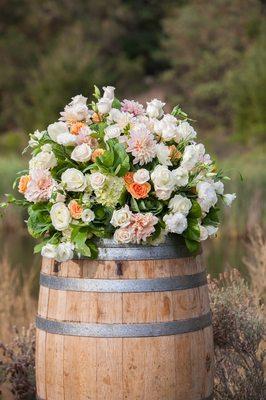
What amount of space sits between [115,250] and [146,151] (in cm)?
42

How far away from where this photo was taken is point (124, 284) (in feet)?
13.0

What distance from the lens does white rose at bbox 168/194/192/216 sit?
13.0ft

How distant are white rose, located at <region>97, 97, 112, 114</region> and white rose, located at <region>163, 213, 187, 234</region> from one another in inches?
22.9

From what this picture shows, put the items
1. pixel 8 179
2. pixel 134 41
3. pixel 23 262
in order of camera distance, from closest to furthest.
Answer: pixel 23 262 < pixel 8 179 < pixel 134 41

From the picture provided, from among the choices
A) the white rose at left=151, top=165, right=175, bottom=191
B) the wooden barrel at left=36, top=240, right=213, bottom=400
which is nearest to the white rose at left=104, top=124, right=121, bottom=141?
the white rose at left=151, top=165, right=175, bottom=191

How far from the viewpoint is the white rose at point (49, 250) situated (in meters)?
3.98

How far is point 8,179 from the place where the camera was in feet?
56.3

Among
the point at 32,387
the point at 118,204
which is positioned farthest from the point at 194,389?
the point at 32,387

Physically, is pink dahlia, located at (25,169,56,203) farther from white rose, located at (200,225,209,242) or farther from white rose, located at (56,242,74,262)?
white rose, located at (200,225,209,242)

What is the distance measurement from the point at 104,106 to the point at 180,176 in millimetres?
490

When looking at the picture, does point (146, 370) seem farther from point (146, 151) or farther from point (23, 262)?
point (23, 262)

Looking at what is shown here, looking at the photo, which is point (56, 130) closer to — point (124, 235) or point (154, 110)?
point (154, 110)

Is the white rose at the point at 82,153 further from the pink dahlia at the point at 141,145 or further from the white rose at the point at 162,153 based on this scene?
the white rose at the point at 162,153

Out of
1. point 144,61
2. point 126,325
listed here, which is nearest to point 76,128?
point 126,325
